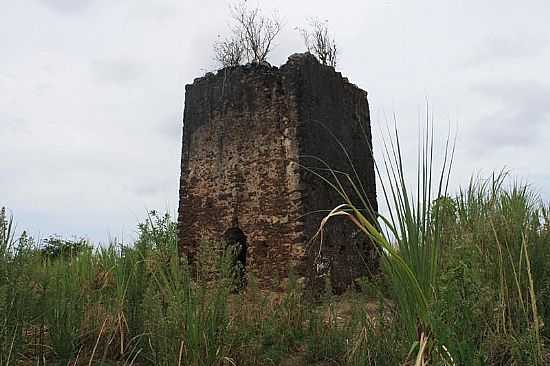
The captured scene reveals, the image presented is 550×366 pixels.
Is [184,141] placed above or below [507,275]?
above

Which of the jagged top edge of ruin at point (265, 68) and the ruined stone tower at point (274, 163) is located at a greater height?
the jagged top edge of ruin at point (265, 68)

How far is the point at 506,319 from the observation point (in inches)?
121

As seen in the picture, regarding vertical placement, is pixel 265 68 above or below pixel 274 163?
above

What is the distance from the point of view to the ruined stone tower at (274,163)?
6.49 m

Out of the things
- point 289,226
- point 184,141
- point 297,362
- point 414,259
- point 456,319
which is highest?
point 184,141

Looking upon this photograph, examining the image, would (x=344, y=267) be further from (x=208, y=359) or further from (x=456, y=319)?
(x=456, y=319)

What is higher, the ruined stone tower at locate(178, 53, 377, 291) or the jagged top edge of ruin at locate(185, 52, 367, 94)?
the jagged top edge of ruin at locate(185, 52, 367, 94)

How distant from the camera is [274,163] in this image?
6.75 m

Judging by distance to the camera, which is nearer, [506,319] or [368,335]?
[506,319]

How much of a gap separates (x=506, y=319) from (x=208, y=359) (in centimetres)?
172

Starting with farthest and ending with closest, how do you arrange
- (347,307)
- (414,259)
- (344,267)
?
(344,267) < (347,307) < (414,259)


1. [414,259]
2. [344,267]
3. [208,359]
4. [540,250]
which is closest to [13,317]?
[208,359]

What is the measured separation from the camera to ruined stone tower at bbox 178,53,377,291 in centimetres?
649

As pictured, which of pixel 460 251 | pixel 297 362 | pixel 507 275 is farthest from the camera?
pixel 297 362
